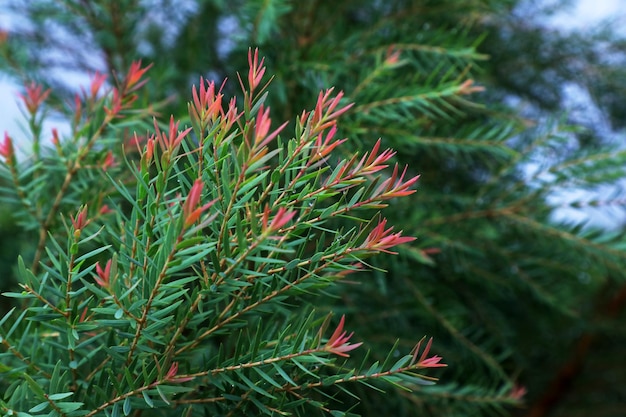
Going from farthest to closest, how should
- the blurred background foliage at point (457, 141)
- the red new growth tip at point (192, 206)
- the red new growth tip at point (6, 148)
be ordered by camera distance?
the blurred background foliage at point (457, 141) < the red new growth tip at point (6, 148) < the red new growth tip at point (192, 206)

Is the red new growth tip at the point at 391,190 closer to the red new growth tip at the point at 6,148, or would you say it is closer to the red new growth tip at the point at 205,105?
the red new growth tip at the point at 205,105

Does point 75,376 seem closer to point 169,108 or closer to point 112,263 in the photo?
point 112,263

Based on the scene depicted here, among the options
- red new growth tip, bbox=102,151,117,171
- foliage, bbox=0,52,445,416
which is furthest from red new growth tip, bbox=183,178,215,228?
red new growth tip, bbox=102,151,117,171

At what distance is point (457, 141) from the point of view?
0.59 meters

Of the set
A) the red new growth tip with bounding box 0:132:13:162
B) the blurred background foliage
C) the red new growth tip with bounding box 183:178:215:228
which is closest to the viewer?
the red new growth tip with bounding box 183:178:215:228

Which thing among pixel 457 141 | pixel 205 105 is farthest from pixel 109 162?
pixel 457 141

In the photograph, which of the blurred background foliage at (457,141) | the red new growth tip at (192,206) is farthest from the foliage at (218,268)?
the blurred background foliage at (457,141)

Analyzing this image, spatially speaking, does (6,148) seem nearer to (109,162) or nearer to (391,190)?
(109,162)

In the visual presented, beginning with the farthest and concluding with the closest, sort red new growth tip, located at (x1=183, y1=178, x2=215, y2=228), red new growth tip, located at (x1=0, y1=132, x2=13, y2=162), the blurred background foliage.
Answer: the blurred background foliage
red new growth tip, located at (x1=0, y1=132, x2=13, y2=162)
red new growth tip, located at (x1=183, y1=178, x2=215, y2=228)

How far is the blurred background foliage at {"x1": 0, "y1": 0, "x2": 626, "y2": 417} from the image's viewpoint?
0.57m

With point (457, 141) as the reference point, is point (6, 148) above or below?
below

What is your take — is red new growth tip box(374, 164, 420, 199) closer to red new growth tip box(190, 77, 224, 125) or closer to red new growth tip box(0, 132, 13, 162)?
red new growth tip box(190, 77, 224, 125)

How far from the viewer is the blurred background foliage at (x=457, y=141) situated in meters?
0.57

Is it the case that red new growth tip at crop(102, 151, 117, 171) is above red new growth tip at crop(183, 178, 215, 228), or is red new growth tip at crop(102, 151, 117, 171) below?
below
